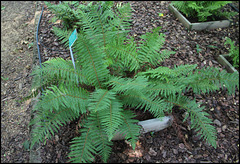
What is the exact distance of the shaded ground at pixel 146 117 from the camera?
1.89 meters

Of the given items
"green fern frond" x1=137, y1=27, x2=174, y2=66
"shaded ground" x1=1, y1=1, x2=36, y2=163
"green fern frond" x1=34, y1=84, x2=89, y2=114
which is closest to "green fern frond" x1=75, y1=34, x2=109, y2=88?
"green fern frond" x1=34, y1=84, x2=89, y2=114

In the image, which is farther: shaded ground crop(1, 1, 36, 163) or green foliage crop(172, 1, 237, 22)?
green foliage crop(172, 1, 237, 22)

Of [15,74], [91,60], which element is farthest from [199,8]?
[15,74]

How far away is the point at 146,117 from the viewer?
194 centimetres

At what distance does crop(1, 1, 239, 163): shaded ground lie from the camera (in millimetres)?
1886

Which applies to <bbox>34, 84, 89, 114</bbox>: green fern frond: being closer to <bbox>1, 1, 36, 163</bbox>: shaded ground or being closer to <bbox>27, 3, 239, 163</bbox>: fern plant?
<bbox>27, 3, 239, 163</bbox>: fern plant

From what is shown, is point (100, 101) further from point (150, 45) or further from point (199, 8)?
point (199, 8)

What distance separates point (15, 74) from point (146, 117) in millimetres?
2152

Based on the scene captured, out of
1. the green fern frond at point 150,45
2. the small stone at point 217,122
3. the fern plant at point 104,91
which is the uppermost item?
the green fern frond at point 150,45

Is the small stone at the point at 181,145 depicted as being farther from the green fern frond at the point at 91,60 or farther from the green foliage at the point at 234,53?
the green foliage at the point at 234,53

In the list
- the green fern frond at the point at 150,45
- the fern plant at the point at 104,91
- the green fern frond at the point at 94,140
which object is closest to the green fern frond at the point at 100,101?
the fern plant at the point at 104,91

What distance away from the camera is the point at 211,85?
171 centimetres

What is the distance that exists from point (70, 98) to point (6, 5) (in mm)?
4195

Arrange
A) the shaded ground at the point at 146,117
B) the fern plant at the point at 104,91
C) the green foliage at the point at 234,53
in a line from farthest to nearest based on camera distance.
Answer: the green foliage at the point at 234,53 → the shaded ground at the point at 146,117 → the fern plant at the point at 104,91
